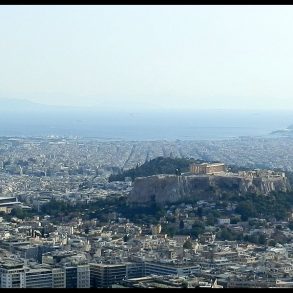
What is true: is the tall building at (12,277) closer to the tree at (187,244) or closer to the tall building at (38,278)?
the tall building at (38,278)

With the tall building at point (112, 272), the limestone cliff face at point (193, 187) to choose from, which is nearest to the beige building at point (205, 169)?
the limestone cliff face at point (193, 187)

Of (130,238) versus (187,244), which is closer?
(187,244)

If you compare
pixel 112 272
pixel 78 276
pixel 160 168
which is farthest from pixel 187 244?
pixel 160 168

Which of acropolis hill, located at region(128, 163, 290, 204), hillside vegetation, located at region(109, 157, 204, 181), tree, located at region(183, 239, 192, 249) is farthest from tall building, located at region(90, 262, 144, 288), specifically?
hillside vegetation, located at region(109, 157, 204, 181)

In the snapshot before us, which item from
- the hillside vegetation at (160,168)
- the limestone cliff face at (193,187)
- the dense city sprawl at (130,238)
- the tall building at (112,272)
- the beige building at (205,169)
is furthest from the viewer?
the hillside vegetation at (160,168)

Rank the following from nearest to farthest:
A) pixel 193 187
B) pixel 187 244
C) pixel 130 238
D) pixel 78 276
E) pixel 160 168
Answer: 1. pixel 78 276
2. pixel 187 244
3. pixel 130 238
4. pixel 193 187
5. pixel 160 168

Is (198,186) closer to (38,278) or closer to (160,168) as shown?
(160,168)

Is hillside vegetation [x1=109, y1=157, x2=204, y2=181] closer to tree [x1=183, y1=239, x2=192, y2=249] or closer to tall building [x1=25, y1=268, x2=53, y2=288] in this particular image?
tree [x1=183, y1=239, x2=192, y2=249]
